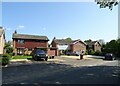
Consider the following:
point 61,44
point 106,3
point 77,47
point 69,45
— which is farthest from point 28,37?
point 106,3

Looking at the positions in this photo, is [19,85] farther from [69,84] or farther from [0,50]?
[0,50]

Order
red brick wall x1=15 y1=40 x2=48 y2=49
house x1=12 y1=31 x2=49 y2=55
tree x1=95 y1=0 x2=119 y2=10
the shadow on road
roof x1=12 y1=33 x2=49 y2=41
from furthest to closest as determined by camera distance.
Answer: red brick wall x1=15 y1=40 x2=48 y2=49
roof x1=12 y1=33 x2=49 y2=41
house x1=12 y1=31 x2=49 y2=55
tree x1=95 y1=0 x2=119 y2=10
the shadow on road

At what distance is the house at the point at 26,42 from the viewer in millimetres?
67625

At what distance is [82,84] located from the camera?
14.6 metres

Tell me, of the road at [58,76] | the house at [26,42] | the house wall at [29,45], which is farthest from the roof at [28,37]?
the road at [58,76]

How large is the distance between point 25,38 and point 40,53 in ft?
96.6

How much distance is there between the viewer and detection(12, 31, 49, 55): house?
67.6 metres

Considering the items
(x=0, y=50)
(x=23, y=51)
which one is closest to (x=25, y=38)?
(x=23, y=51)

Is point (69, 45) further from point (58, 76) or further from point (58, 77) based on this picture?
point (58, 77)

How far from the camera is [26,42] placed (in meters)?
70.0

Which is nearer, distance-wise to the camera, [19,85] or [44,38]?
[19,85]

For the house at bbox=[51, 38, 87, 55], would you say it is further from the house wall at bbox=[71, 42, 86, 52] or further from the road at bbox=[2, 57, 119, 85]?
the road at bbox=[2, 57, 119, 85]

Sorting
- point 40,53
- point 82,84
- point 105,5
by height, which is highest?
point 105,5

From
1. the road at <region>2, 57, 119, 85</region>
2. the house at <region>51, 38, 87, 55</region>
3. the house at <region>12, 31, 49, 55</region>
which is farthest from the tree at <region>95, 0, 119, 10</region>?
the house at <region>51, 38, 87, 55</region>
